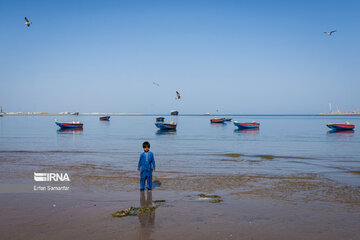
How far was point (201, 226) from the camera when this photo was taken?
6.40 meters

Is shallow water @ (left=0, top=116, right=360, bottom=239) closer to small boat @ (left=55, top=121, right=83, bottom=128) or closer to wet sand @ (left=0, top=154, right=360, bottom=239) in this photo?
wet sand @ (left=0, top=154, right=360, bottom=239)

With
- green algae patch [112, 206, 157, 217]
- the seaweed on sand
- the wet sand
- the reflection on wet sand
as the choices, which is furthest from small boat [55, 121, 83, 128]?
green algae patch [112, 206, 157, 217]

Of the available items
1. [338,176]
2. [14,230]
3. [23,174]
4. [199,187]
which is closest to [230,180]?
[199,187]

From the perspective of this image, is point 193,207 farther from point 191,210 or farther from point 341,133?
point 341,133

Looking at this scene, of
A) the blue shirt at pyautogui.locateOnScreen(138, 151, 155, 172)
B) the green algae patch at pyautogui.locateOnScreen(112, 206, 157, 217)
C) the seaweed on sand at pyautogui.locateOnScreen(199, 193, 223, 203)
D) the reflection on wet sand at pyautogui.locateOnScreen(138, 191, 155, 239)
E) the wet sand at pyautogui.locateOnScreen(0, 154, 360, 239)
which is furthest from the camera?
the blue shirt at pyautogui.locateOnScreen(138, 151, 155, 172)

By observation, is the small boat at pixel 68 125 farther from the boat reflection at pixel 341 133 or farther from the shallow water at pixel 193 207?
the boat reflection at pixel 341 133

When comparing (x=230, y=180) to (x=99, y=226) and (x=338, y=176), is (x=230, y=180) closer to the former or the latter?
(x=338, y=176)

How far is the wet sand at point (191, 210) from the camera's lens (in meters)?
6.03

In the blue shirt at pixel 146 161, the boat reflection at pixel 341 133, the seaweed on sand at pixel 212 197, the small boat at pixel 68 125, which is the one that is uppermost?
the small boat at pixel 68 125

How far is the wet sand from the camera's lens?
603 centimetres

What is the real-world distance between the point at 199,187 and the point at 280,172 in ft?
18.8

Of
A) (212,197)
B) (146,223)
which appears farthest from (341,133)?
(146,223)

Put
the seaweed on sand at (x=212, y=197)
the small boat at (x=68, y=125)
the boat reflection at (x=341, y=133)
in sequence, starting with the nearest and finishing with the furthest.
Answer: the seaweed on sand at (x=212, y=197) < the boat reflection at (x=341, y=133) < the small boat at (x=68, y=125)

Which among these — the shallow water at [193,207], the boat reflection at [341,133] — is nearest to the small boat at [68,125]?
the shallow water at [193,207]
